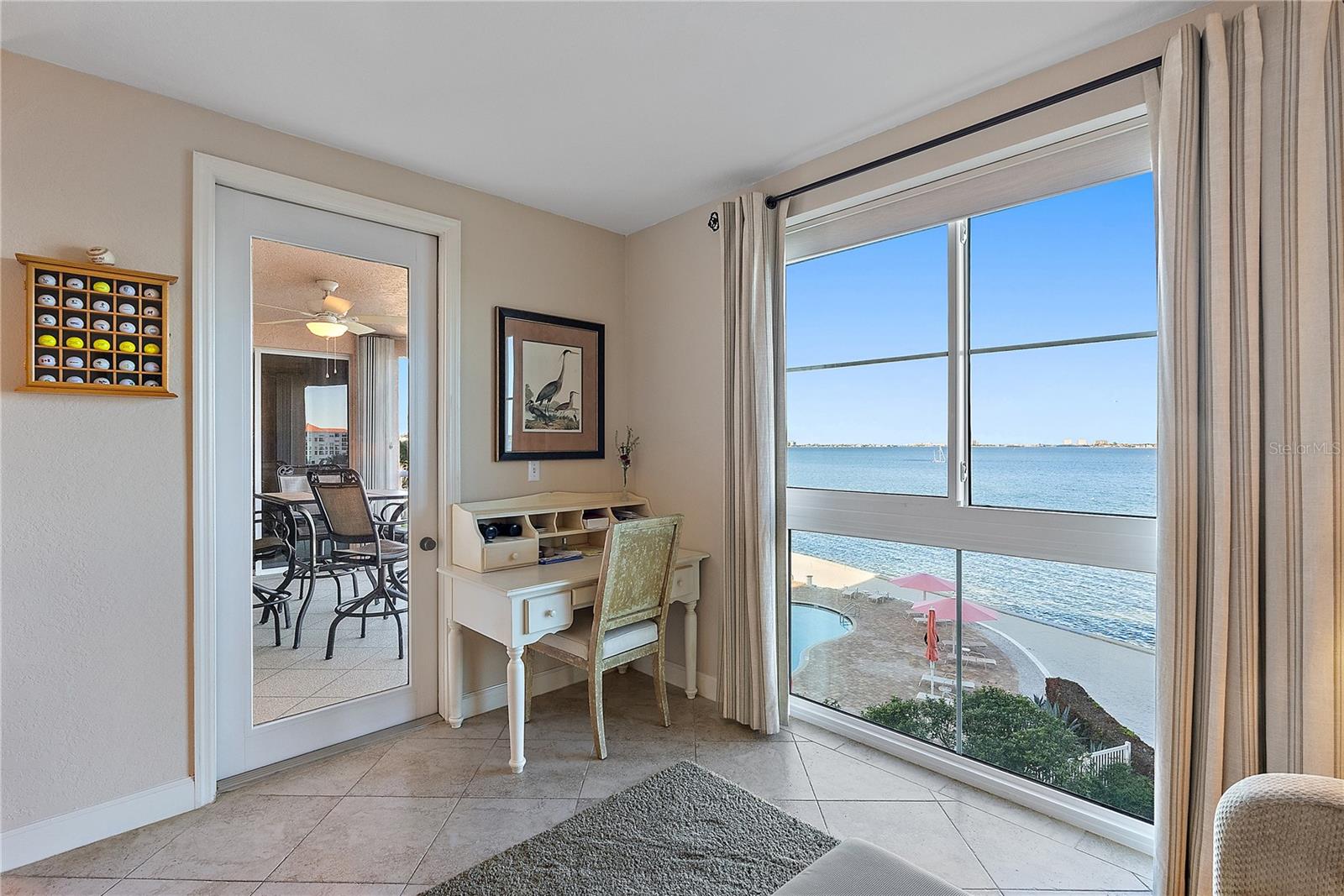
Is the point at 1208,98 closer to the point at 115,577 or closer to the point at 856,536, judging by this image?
the point at 856,536

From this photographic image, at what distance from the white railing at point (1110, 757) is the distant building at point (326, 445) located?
303cm

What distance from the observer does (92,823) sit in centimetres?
196

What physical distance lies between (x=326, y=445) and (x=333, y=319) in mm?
539

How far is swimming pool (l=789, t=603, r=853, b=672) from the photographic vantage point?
2.77m

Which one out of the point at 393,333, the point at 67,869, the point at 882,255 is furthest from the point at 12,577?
the point at 882,255

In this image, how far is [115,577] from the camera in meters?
2.02

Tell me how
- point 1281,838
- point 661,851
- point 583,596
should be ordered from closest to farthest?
point 1281,838
point 661,851
point 583,596

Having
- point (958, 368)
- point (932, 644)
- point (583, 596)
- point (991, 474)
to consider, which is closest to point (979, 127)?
point (958, 368)

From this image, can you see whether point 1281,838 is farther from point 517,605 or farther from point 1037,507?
point 517,605

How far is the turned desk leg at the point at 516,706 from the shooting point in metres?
2.40

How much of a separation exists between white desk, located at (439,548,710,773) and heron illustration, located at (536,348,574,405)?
875 mm

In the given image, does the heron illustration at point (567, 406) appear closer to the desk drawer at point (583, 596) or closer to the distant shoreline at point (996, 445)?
the desk drawer at point (583, 596)

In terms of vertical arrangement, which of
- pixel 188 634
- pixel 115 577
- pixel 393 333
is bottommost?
pixel 188 634

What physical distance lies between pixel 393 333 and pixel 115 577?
133cm
